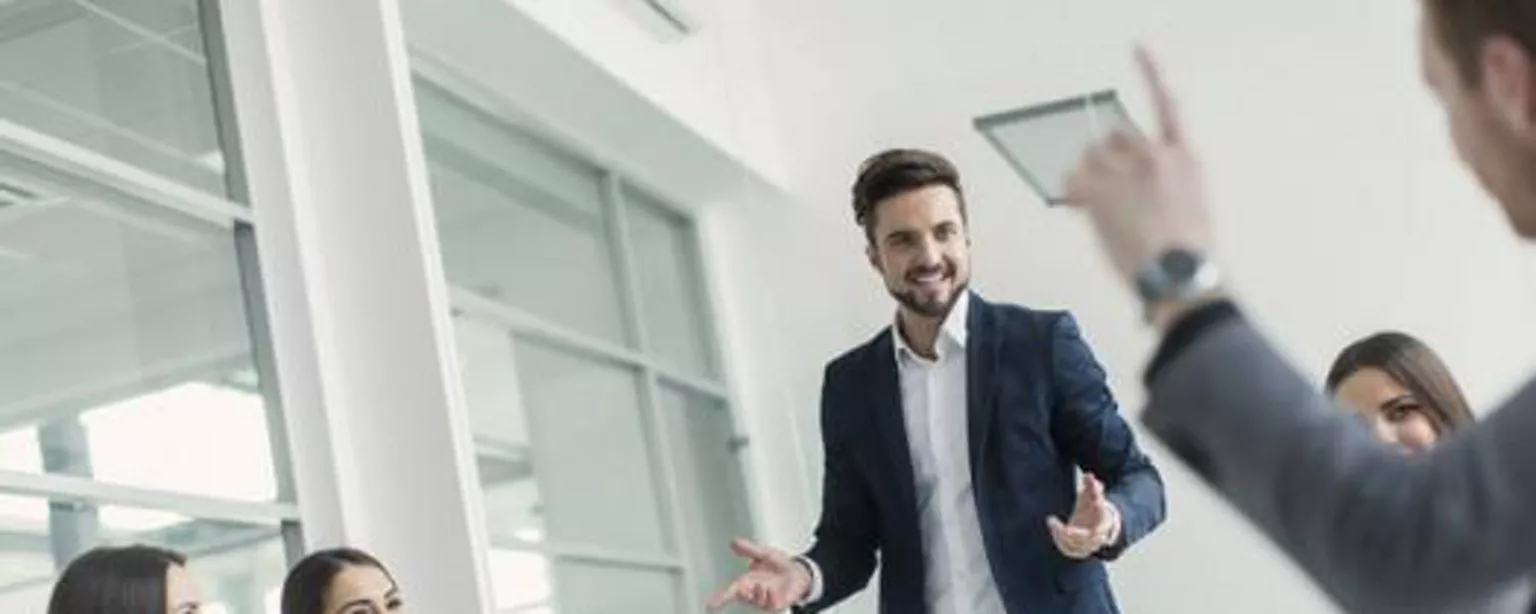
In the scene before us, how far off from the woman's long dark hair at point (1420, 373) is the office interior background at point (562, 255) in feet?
1.86

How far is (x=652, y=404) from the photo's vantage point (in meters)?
6.47

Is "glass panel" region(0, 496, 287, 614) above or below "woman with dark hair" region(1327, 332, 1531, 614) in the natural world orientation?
above

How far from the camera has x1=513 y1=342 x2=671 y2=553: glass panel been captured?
219 inches

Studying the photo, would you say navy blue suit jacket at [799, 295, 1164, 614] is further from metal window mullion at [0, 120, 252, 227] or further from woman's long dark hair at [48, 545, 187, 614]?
metal window mullion at [0, 120, 252, 227]

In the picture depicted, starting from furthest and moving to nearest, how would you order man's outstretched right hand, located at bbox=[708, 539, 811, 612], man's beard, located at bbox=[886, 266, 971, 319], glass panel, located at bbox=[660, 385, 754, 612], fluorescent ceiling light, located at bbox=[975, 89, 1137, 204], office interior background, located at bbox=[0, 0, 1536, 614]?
1. glass panel, located at bbox=[660, 385, 754, 612]
2. fluorescent ceiling light, located at bbox=[975, 89, 1137, 204]
3. office interior background, located at bbox=[0, 0, 1536, 614]
4. man's beard, located at bbox=[886, 266, 971, 319]
5. man's outstretched right hand, located at bbox=[708, 539, 811, 612]

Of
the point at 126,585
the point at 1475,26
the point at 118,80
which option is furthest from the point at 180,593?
the point at 1475,26

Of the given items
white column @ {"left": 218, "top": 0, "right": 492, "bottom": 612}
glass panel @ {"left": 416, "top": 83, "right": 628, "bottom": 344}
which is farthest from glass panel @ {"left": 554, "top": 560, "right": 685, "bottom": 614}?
white column @ {"left": 218, "top": 0, "right": 492, "bottom": 612}

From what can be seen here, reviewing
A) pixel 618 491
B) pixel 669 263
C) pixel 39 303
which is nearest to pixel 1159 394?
pixel 39 303

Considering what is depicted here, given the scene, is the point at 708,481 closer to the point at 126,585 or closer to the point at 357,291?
the point at 357,291

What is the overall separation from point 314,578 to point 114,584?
0.45 metres

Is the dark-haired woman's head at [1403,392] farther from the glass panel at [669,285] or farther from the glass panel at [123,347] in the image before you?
the glass panel at [669,285]

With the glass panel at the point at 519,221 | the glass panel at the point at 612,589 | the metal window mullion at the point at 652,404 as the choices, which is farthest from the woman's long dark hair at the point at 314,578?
the metal window mullion at the point at 652,404

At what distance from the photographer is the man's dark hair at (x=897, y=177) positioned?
343 cm

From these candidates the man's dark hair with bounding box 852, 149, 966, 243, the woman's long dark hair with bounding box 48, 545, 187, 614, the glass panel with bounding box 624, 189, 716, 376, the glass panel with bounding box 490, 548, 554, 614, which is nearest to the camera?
the woman's long dark hair with bounding box 48, 545, 187, 614
